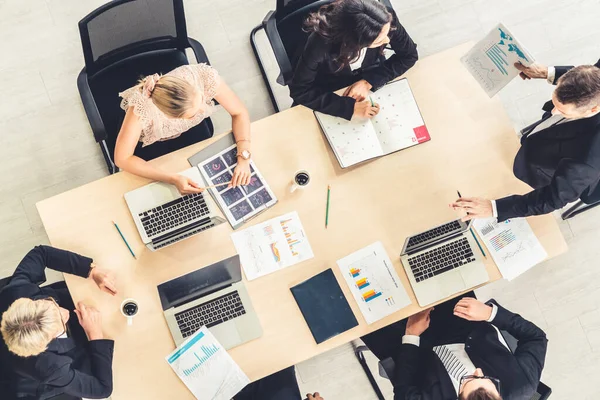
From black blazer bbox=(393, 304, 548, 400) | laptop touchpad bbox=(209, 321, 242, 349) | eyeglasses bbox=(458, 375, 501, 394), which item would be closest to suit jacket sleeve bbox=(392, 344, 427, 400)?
black blazer bbox=(393, 304, 548, 400)

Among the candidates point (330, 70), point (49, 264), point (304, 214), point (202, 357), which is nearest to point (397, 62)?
point (330, 70)

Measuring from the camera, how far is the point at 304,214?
2.32 m

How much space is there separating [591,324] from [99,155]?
10.0ft

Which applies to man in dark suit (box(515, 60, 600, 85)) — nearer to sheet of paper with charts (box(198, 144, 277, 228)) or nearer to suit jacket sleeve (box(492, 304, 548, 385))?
suit jacket sleeve (box(492, 304, 548, 385))

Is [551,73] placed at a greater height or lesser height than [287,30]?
lesser

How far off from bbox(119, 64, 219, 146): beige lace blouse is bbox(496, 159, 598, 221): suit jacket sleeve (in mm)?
1348

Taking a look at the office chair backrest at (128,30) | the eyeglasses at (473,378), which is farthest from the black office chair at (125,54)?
the eyeglasses at (473,378)

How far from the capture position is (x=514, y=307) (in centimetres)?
317

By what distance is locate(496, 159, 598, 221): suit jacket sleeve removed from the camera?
218 cm

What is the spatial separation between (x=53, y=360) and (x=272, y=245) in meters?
0.96

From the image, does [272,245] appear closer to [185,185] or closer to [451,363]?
[185,185]

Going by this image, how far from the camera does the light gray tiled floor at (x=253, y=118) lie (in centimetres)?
308

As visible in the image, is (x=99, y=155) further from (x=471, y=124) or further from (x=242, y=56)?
(x=471, y=124)

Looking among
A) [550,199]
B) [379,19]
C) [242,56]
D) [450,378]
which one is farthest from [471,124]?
[242,56]
